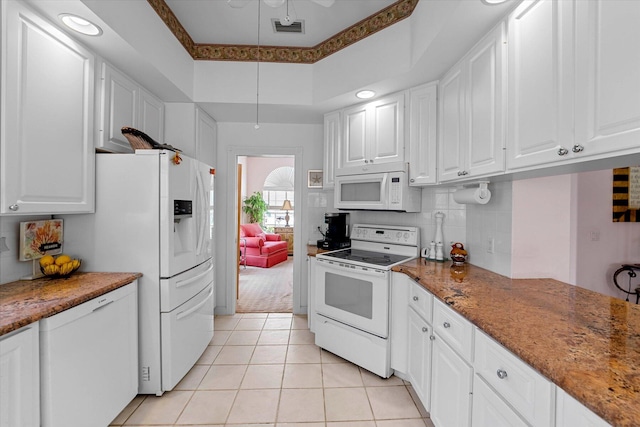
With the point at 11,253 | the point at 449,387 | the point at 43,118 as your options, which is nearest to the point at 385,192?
the point at 449,387

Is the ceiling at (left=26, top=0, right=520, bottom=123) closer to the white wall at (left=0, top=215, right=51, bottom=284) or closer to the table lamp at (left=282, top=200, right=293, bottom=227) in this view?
the white wall at (left=0, top=215, right=51, bottom=284)

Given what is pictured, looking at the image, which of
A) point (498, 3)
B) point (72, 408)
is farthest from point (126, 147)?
point (498, 3)

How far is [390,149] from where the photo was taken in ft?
8.51

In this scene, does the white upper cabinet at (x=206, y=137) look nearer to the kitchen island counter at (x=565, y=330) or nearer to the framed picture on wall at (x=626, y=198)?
the kitchen island counter at (x=565, y=330)

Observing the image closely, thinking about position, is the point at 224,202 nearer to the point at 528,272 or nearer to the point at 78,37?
the point at 78,37

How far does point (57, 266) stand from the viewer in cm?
180

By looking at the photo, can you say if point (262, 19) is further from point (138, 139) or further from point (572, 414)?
point (572, 414)

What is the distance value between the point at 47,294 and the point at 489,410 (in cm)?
217

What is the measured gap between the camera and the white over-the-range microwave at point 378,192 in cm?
252

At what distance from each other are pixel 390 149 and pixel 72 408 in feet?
8.83

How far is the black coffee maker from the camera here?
310 cm

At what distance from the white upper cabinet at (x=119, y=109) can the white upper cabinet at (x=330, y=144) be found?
1710 mm

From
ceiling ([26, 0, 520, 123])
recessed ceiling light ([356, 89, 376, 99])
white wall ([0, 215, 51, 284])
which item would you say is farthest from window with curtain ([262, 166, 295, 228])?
white wall ([0, 215, 51, 284])

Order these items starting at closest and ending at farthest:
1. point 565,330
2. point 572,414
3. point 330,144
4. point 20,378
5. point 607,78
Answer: point 572,414
point 607,78
point 565,330
point 20,378
point 330,144
